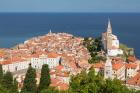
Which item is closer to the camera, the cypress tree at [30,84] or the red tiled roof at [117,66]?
the cypress tree at [30,84]

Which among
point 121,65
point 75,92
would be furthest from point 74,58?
point 75,92

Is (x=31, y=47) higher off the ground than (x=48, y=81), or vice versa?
(x=31, y=47)

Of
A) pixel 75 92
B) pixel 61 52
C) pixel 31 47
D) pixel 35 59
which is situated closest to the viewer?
pixel 75 92

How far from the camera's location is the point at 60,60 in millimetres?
47062

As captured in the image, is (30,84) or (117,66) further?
(117,66)

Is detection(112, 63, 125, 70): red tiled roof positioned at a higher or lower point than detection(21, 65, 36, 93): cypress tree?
higher

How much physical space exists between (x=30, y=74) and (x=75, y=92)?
46.5 feet

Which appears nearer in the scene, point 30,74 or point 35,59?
point 30,74

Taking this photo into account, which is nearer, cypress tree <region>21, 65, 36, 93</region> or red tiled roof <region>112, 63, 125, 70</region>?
cypress tree <region>21, 65, 36, 93</region>

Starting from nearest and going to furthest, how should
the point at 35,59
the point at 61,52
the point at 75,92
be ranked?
the point at 75,92
the point at 35,59
the point at 61,52

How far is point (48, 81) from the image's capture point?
31156 millimetres

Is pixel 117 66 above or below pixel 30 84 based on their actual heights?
above

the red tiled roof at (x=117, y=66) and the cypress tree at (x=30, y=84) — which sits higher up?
the red tiled roof at (x=117, y=66)

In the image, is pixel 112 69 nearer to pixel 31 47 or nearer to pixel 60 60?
pixel 60 60
